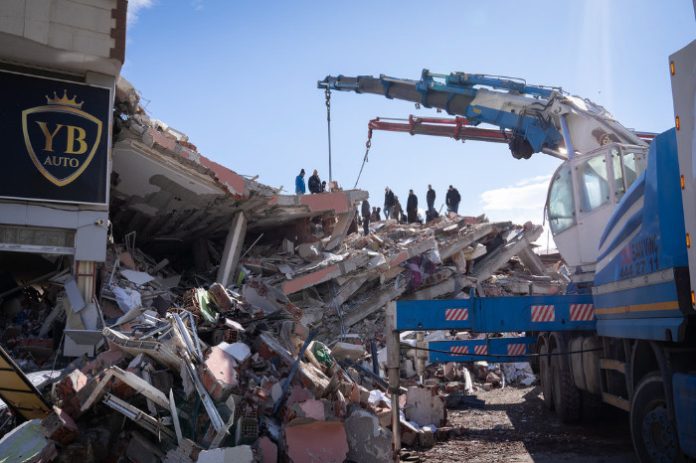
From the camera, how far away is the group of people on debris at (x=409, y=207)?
24094 millimetres

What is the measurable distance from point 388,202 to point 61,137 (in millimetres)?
17453

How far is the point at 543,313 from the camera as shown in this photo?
314 inches

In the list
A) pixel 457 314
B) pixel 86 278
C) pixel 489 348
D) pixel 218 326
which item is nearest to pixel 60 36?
pixel 86 278

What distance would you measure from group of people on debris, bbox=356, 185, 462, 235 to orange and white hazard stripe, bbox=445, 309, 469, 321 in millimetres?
14647

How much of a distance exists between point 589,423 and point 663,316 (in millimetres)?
4774

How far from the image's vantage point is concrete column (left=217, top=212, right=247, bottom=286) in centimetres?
1428

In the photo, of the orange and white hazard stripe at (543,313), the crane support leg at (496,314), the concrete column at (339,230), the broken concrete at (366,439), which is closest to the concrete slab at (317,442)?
the broken concrete at (366,439)

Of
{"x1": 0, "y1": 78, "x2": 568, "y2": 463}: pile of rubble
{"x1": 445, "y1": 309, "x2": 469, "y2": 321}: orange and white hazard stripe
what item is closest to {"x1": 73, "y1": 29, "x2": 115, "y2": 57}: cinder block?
{"x1": 0, "y1": 78, "x2": 568, "y2": 463}: pile of rubble

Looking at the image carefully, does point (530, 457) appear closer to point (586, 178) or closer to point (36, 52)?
point (586, 178)

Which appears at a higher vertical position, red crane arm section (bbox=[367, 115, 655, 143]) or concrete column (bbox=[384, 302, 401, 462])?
red crane arm section (bbox=[367, 115, 655, 143])

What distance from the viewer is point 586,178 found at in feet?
28.9

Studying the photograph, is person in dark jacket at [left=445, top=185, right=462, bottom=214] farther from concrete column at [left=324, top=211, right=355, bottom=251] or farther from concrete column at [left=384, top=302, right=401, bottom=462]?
concrete column at [left=384, top=302, right=401, bottom=462]

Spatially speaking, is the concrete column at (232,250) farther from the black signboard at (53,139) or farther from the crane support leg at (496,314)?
the crane support leg at (496,314)

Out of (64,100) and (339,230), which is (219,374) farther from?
(339,230)
